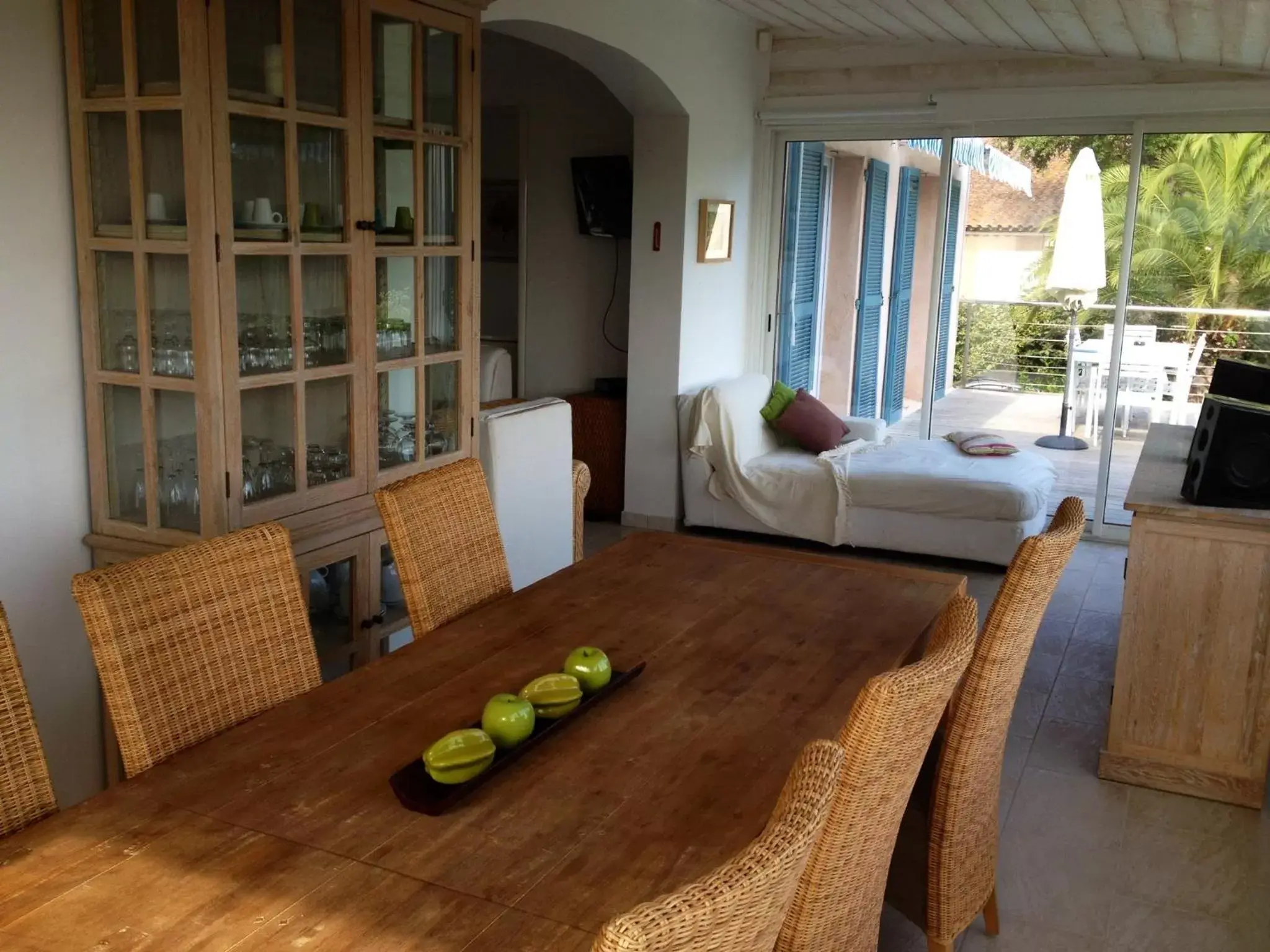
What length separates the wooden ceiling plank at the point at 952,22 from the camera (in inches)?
198

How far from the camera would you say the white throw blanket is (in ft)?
19.5

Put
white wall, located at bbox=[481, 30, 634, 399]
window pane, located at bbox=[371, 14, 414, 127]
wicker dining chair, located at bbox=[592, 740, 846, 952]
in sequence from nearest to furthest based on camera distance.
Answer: wicker dining chair, located at bbox=[592, 740, 846, 952], window pane, located at bbox=[371, 14, 414, 127], white wall, located at bbox=[481, 30, 634, 399]

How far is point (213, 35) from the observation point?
2.62 m

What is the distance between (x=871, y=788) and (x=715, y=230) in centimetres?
504

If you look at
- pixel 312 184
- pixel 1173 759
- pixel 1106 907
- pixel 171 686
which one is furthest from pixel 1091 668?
pixel 171 686

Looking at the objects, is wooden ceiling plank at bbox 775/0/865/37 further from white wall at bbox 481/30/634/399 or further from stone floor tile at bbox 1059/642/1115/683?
stone floor tile at bbox 1059/642/1115/683

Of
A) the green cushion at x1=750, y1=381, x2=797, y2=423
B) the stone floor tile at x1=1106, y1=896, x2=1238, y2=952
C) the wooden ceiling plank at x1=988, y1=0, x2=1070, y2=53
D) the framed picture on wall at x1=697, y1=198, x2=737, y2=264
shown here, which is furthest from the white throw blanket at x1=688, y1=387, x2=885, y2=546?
the stone floor tile at x1=1106, y1=896, x2=1238, y2=952

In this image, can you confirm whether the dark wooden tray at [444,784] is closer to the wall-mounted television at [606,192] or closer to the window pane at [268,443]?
the window pane at [268,443]

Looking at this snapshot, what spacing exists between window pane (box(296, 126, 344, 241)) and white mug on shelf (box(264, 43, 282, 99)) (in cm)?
11

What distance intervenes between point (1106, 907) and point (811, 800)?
6.63 ft

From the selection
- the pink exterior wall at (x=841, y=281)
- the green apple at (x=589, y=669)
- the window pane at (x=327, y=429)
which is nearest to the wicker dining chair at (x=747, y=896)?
the green apple at (x=589, y=669)

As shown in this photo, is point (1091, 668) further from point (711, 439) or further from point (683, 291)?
point (683, 291)

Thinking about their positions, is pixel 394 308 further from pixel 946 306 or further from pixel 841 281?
pixel 841 281

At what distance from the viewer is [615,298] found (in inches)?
265
